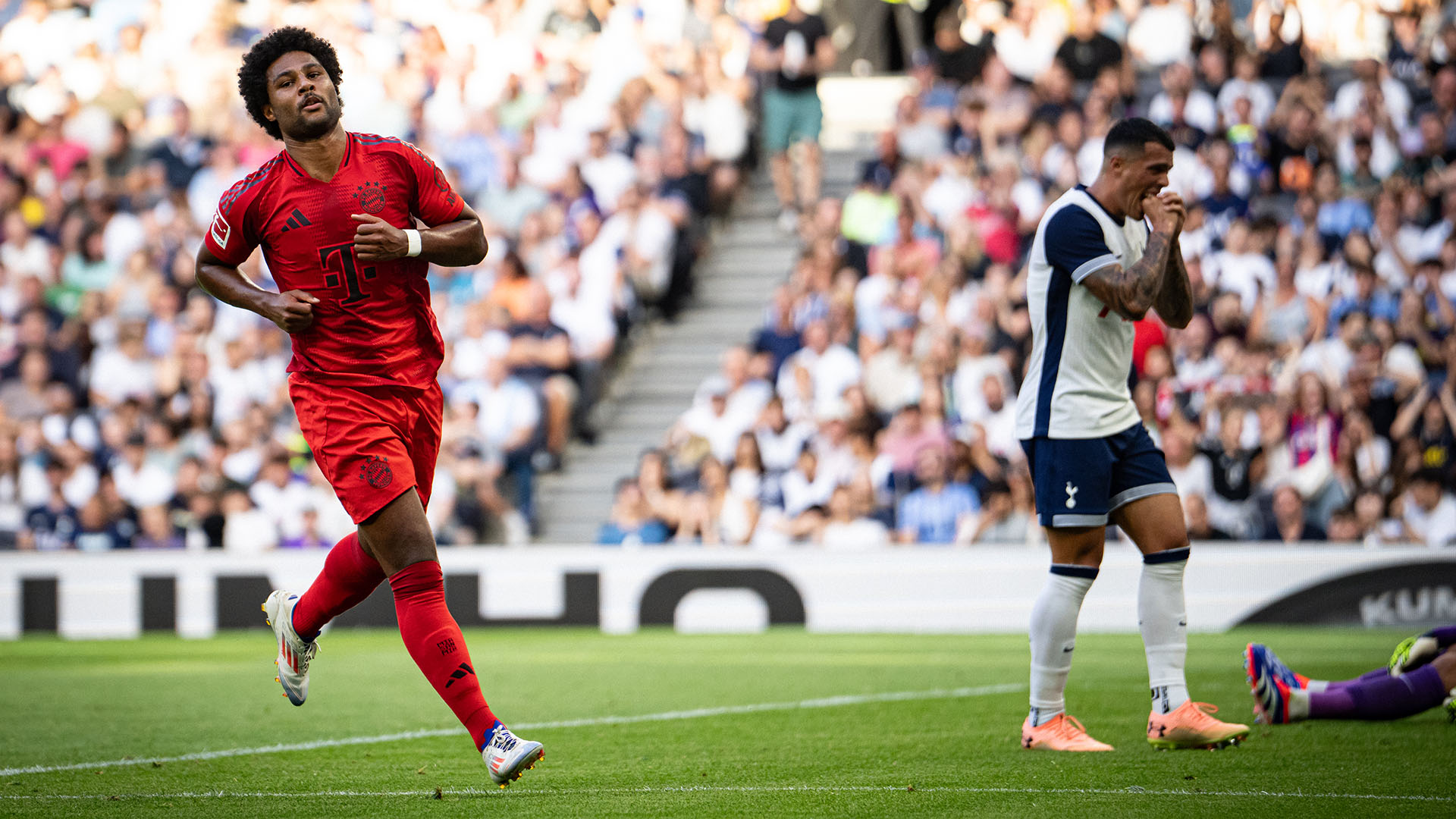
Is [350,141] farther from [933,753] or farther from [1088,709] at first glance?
[1088,709]

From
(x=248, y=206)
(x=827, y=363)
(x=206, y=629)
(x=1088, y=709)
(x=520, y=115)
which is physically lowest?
(x=206, y=629)

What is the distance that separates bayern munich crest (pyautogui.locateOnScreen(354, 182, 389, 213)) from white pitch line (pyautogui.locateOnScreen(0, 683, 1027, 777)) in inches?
87.3

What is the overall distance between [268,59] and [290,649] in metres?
2.07

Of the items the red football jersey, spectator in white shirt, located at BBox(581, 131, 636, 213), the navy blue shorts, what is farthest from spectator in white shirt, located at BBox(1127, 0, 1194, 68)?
the red football jersey

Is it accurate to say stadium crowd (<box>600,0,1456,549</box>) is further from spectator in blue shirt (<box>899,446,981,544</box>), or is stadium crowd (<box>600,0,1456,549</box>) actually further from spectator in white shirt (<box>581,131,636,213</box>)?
spectator in white shirt (<box>581,131,636,213</box>)

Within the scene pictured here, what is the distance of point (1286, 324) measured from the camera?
14.4 metres

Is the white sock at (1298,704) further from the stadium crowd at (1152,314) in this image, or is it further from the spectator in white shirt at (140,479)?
the spectator in white shirt at (140,479)

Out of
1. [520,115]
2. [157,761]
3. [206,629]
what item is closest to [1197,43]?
Answer: [520,115]

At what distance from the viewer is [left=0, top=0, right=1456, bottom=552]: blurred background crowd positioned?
14.0m

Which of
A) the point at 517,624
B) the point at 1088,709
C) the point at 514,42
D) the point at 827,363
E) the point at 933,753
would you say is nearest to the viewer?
the point at 933,753

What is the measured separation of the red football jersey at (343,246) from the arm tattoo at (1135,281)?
2.29 meters

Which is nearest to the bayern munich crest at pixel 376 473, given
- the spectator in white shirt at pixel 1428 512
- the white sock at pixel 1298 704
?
the white sock at pixel 1298 704

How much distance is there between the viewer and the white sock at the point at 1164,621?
635 centimetres

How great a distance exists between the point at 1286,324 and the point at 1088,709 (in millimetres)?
7662
